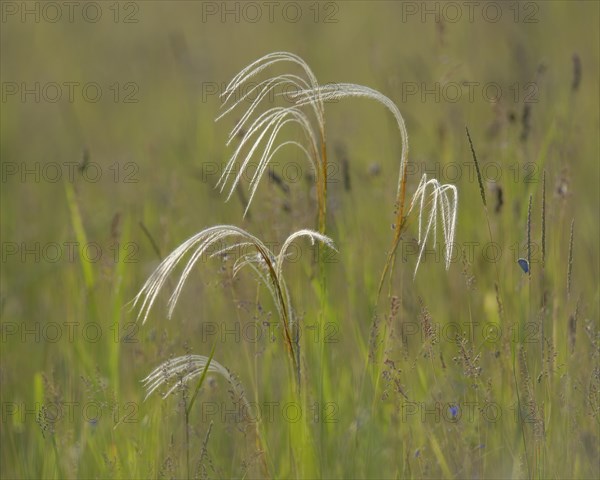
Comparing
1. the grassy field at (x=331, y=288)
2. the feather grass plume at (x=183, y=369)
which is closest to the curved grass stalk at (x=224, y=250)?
the grassy field at (x=331, y=288)

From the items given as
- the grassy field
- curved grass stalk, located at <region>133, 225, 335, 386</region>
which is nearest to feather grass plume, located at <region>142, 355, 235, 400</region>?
the grassy field

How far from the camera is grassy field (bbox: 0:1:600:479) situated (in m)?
2.36

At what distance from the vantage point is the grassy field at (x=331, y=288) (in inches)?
93.0

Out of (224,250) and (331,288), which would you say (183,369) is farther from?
(331,288)

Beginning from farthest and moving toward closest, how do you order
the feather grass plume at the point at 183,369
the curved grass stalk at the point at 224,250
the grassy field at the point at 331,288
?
the grassy field at the point at 331,288, the feather grass plume at the point at 183,369, the curved grass stalk at the point at 224,250

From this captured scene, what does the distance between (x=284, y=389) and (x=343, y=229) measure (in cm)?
60

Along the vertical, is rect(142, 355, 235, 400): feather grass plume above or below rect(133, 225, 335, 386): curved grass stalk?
below

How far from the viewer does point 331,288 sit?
11.4 feet

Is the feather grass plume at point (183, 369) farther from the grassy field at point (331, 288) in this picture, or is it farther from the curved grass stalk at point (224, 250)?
the curved grass stalk at point (224, 250)

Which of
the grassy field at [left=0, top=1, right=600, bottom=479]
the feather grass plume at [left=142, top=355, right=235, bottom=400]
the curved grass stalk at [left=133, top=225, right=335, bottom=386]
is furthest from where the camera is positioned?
the grassy field at [left=0, top=1, right=600, bottom=479]

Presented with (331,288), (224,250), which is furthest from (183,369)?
(331,288)

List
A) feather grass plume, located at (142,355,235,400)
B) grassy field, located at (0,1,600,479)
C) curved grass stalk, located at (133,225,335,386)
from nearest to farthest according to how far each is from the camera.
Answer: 1. curved grass stalk, located at (133,225,335,386)
2. feather grass plume, located at (142,355,235,400)
3. grassy field, located at (0,1,600,479)

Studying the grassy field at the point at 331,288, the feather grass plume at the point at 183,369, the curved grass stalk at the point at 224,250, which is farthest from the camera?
the grassy field at the point at 331,288

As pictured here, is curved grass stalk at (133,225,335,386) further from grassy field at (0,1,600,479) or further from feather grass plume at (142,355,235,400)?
feather grass plume at (142,355,235,400)
